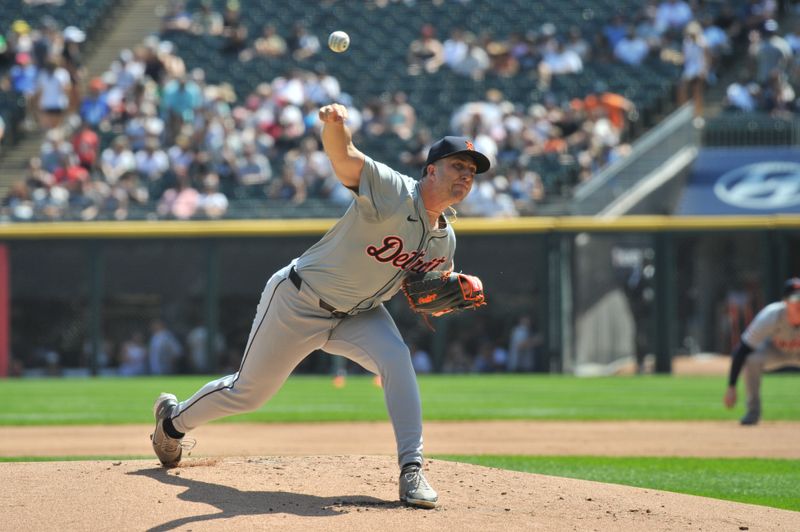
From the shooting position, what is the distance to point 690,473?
7.55m

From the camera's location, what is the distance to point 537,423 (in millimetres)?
10797

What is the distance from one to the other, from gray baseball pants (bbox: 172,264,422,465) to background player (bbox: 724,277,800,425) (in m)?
5.32

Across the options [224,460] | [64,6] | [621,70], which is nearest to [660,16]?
[621,70]

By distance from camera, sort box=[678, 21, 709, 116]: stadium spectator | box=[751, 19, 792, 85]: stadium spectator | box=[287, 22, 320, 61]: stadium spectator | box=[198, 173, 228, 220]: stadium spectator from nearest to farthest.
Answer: box=[198, 173, 228, 220]: stadium spectator
box=[751, 19, 792, 85]: stadium spectator
box=[678, 21, 709, 116]: stadium spectator
box=[287, 22, 320, 61]: stadium spectator

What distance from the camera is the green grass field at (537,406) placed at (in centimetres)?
733

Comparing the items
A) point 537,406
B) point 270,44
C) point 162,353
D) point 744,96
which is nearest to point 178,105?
point 270,44

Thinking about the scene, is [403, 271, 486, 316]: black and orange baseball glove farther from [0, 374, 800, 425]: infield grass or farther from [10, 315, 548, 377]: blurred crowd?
[10, 315, 548, 377]: blurred crowd

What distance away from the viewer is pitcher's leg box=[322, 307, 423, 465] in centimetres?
A: 539

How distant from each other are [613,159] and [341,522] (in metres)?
13.8

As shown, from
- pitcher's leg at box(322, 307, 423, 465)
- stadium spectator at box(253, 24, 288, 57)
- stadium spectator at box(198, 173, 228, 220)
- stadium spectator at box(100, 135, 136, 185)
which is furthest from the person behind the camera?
stadium spectator at box(253, 24, 288, 57)

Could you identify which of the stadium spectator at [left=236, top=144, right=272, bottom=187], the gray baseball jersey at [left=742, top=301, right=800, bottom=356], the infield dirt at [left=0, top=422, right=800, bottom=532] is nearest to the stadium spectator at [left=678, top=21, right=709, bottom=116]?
the stadium spectator at [left=236, top=144, right=272, bottom=187]

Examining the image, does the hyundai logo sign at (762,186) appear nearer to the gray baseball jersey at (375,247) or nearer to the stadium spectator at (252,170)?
the stadium spectator at (252,170)

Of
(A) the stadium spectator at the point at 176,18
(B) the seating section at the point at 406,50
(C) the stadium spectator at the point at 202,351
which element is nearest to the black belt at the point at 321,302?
(C) the stadium spectator at the point at 202,351

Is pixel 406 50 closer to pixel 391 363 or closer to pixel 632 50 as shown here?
pixel 632 50
